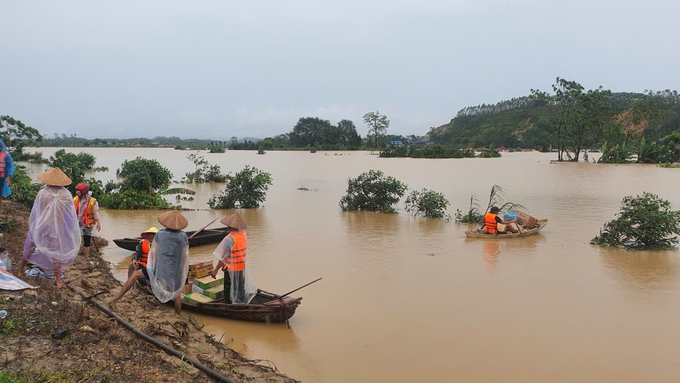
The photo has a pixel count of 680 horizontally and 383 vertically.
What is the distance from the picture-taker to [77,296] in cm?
548

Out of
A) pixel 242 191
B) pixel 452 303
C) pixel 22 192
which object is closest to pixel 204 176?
pixel 242 191

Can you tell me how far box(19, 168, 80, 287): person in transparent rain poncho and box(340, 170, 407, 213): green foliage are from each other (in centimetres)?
1158

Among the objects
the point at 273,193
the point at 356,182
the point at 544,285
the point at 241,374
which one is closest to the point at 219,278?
the point at 241,374

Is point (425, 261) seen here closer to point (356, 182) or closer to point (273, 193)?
point (356, 182)

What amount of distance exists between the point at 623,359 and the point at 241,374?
4575 millimetres

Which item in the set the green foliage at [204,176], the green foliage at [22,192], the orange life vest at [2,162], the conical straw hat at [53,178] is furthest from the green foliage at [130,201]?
the conical straw hat at [53,178]

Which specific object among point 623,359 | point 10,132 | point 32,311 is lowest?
point 623,359

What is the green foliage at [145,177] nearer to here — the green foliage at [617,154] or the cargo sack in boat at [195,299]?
the cargo sack in boat at [195,299]

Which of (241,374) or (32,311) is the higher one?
(32,311)

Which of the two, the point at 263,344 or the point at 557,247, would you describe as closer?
the point at 263,344

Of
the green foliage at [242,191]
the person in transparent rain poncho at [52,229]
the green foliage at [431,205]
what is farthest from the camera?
the green foliage at [242,191]

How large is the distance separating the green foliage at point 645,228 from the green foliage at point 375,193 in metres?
6.91

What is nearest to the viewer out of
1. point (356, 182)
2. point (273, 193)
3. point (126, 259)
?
point (126, 259)

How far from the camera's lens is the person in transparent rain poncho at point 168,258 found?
530cm
